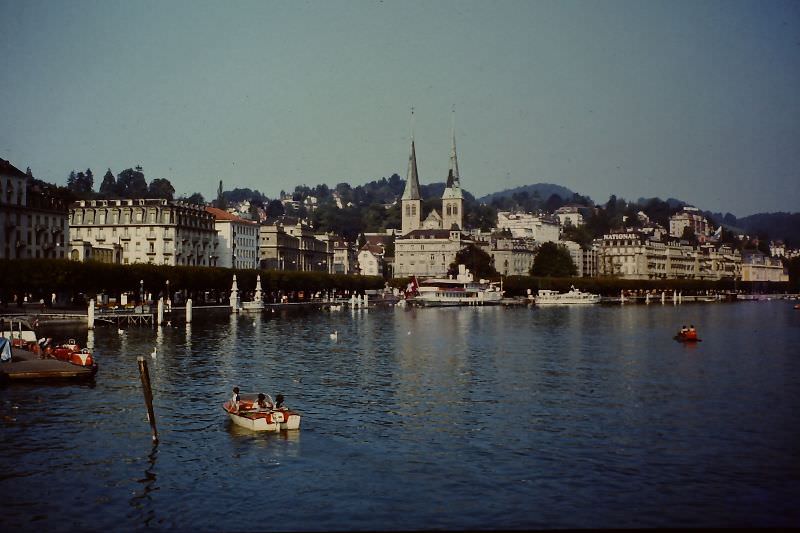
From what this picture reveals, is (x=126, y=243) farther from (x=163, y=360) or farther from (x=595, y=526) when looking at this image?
(x=595, y=526)

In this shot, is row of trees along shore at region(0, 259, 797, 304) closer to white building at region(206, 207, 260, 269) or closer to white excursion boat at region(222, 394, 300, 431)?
white building at region(206, 207, 260, 269)

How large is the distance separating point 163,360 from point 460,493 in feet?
130

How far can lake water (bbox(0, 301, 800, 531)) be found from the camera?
2782cm

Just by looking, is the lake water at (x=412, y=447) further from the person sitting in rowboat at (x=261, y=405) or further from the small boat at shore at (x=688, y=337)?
the small boat at shore at (x=688, y=337)

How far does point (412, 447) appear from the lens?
119ft

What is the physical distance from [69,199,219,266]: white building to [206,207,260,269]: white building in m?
18.6

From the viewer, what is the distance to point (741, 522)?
2705 cm

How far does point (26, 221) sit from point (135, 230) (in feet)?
127

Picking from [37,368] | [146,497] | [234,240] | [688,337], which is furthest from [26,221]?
[146,497]

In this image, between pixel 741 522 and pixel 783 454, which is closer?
pixel 741 522

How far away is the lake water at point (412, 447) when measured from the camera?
27822 millimetres

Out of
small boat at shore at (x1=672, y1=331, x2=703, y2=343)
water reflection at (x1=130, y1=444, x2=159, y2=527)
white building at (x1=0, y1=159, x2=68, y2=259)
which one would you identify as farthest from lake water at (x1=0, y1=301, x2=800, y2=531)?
white building at (x1=0, y1=159, x2=68, y2=259)

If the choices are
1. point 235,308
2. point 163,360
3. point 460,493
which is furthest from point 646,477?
point 235,308

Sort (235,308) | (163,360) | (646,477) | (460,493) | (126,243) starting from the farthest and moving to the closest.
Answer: (126,243)
(235,308)
(163,360)
(646,477)
(460,493)
